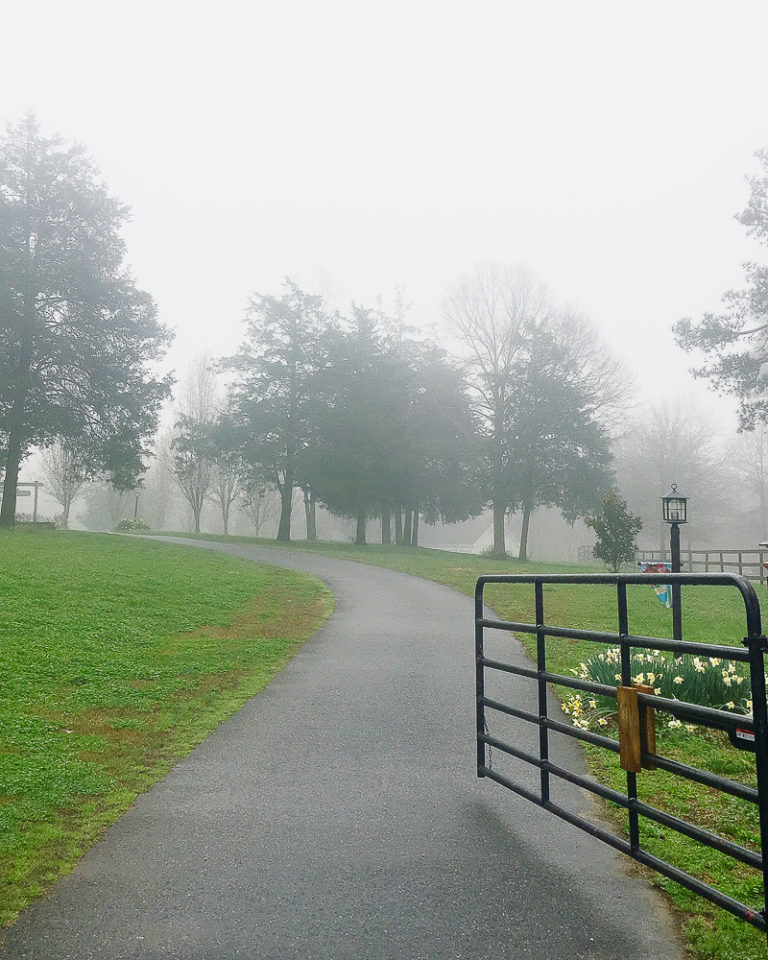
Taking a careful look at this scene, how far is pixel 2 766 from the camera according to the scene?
4.88 meters

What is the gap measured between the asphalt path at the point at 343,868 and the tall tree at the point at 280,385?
31.1 metres

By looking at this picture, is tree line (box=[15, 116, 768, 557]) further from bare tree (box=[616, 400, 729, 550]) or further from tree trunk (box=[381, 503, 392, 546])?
bare tree (box=[616, 400, 729, 550])

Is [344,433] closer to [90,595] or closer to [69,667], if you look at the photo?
[90,595]

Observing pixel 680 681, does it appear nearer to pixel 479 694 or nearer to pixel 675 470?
pixel 479 694

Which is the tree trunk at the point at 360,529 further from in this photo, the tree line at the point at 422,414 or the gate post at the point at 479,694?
the gate post at the point at 479,694

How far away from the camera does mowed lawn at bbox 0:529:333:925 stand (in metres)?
4.20

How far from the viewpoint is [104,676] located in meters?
7.74

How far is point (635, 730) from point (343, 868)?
1584 millimetres

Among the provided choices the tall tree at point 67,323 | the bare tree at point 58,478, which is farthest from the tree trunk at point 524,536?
the bare tree at point 58,478

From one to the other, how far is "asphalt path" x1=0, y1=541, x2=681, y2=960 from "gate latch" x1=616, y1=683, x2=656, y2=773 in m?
0.61

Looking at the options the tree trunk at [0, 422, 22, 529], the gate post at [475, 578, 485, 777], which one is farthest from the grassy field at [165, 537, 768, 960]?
the tree trunk at [0, 422, 22, 529]

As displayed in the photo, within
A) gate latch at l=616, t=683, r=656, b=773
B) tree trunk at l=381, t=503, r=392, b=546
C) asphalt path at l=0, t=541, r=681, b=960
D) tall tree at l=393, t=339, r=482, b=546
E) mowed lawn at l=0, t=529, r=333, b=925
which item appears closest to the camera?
asphalt path at l=0, t=541, r=681, b=960

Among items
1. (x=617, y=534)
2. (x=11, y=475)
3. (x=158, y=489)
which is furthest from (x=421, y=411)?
(x=158, y=489)

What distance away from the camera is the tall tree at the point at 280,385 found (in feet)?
121
